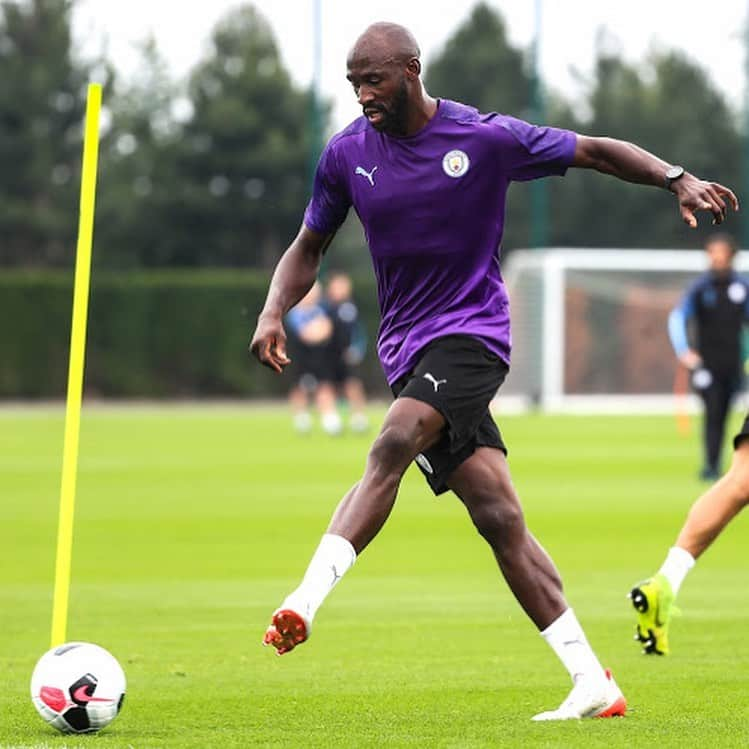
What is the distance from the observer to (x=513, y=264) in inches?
1672

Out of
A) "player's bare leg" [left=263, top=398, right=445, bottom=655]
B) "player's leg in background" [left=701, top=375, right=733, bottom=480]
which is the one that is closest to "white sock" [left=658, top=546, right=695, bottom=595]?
"player's bare leg" [left=263, top=398, right=445, bottom=655]

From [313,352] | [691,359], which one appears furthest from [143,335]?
[691,359]

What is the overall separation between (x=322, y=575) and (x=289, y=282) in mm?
1344

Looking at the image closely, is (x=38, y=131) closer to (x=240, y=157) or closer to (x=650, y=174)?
(x=240, y=157)

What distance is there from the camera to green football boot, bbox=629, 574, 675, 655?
807 cm

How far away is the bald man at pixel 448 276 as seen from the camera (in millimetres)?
6586

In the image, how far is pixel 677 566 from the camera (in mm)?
8328

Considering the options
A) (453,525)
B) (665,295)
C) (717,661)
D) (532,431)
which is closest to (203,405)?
(665,295)

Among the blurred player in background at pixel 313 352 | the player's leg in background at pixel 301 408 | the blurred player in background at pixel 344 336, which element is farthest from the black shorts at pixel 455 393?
the blurred player in background at pixel 344 336

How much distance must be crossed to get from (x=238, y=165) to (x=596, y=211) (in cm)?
1773

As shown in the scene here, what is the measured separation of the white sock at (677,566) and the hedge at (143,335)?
3781cm

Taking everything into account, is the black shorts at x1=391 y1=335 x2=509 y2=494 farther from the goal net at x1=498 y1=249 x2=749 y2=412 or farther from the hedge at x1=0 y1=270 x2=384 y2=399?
the hedge at x1=0 y1=270 x2=384 y2=399

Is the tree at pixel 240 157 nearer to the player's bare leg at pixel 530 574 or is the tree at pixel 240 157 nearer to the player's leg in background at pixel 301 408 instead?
the player's leg in background at pixel 301 408

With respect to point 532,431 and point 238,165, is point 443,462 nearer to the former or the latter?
point 532,431
